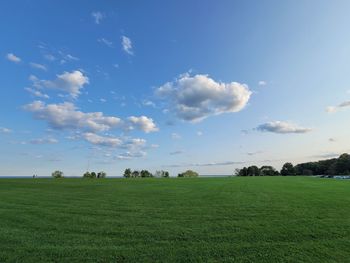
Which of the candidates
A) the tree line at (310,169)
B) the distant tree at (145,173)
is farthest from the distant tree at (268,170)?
the distant tree at (145,173)

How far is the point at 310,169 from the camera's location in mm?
178375

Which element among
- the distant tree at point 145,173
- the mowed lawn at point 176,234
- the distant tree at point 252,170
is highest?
the distant tree at point 252,170

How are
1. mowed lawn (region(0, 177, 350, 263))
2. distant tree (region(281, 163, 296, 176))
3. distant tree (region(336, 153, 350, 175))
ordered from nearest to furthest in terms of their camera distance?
1. mowed lawn (region(0, 177, 350, 263))
2. distant tree (region(336, 153, 350, 175))
3. distant tree (region(281, 163, 296, 176))

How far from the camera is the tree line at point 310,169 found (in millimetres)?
150000

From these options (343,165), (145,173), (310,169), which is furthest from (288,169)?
(145,173)

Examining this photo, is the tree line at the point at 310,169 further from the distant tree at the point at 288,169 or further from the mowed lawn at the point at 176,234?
the mowed lawn at the point at 176,234

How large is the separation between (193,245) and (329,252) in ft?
12.8

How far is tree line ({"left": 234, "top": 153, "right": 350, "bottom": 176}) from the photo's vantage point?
150m

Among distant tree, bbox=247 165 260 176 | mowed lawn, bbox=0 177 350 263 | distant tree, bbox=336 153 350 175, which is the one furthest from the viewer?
distant tree, bbox=247 165 260 176

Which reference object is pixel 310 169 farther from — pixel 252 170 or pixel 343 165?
pixel 252 170

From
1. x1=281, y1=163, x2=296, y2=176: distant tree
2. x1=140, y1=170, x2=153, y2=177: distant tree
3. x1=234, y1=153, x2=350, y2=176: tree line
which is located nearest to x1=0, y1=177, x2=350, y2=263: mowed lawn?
x1=140, y1=170, x2=153, y2=177: distant tree

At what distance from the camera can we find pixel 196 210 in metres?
15.2

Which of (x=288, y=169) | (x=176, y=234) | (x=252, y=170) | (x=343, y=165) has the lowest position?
(x=176, y=234)

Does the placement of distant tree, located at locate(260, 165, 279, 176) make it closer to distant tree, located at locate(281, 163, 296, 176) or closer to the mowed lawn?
distant tree, located at locate(281, 163, 296, 176)
